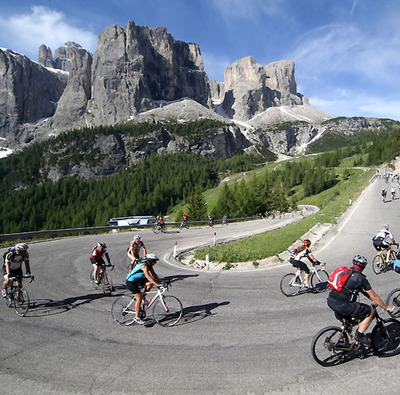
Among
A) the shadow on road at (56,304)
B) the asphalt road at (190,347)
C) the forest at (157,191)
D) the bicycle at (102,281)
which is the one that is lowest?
the asphalt road at (190,347)

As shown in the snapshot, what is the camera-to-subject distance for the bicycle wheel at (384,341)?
6.22 m

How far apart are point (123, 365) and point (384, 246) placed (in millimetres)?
13133

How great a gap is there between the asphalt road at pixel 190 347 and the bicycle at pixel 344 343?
8.5 inches

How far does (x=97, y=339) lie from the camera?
757 centimetres

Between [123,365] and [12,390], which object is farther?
[123,365]

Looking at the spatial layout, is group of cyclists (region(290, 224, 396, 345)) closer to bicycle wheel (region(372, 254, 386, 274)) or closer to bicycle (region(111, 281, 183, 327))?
bicycle (region(111, 281, 183, 327))

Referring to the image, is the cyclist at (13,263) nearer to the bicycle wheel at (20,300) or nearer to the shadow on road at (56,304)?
the bicycle wheel at (20,300)

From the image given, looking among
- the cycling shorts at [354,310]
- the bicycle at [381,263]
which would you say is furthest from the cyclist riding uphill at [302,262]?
the cycling shorts at [354,310]

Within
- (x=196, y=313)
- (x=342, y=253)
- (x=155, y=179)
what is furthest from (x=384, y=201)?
(x=155, y=179)

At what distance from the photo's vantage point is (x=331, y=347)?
6.07 m

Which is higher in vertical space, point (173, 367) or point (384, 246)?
point (384, 246)

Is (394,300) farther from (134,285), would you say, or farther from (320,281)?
(134,285)

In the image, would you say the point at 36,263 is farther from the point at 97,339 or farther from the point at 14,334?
the point at 97,339

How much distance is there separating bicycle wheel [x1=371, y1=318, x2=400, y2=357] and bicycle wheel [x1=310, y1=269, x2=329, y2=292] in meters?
4.17
